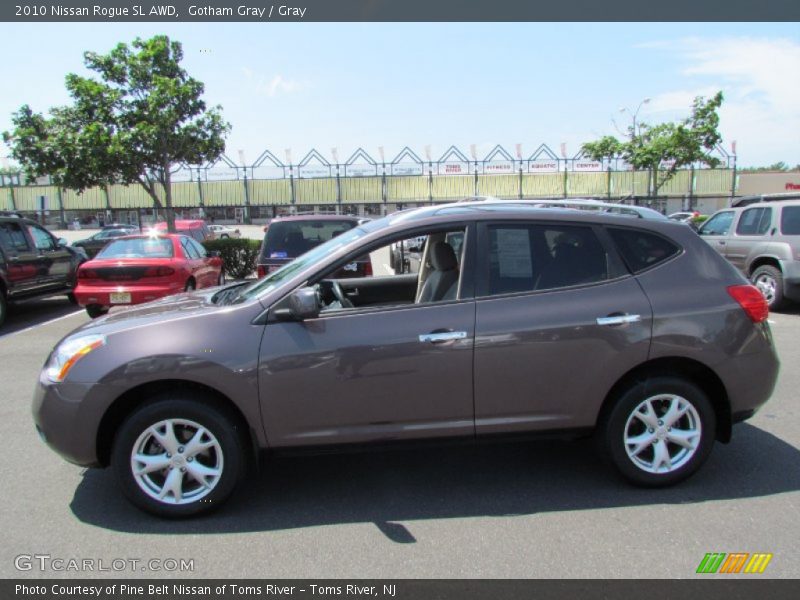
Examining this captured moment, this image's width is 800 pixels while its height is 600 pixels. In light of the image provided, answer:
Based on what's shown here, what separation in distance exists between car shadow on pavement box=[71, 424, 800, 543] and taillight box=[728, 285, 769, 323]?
108 cm

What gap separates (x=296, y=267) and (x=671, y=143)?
2844 cm

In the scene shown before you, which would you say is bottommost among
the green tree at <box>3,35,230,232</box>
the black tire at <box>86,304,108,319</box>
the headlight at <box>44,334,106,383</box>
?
the black tire at <box>86,304,108,319</box>

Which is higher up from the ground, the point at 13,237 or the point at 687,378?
the point at 13,237

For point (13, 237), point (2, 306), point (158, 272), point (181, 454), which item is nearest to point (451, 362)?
point (181, 454)

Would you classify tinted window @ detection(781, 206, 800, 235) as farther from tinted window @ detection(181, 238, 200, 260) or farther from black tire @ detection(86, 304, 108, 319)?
black tire @ detection(86, 304, 108, 319)

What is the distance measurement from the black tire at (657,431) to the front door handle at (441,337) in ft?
3.60

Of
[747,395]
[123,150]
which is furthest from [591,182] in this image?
[747,395]

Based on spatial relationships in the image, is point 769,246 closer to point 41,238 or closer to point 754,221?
point 754,221

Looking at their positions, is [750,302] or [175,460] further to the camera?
[750,302]

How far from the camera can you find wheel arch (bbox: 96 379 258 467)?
3389 millimetres

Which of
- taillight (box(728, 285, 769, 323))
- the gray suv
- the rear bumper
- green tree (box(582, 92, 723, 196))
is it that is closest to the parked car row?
the rear bumper

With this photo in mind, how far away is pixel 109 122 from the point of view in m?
14.5
